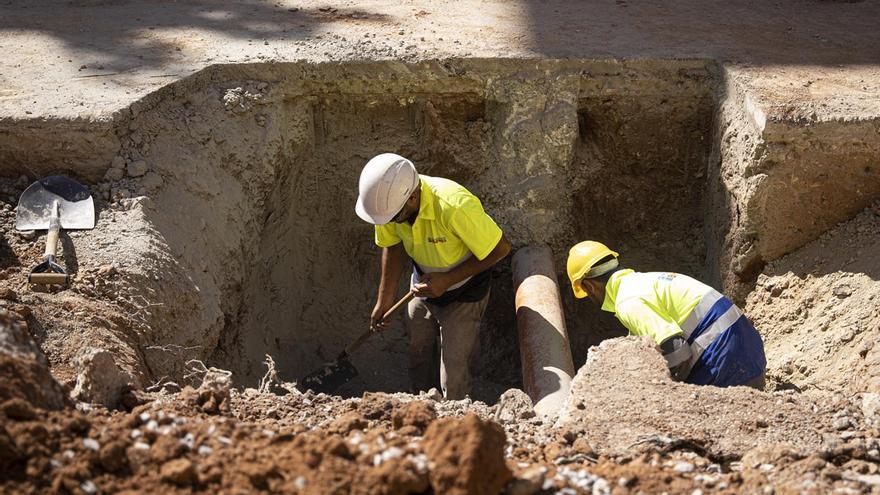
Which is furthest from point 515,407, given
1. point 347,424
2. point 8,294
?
point 8,294

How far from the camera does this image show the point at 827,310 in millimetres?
5383

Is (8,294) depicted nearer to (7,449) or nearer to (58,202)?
(58,202)

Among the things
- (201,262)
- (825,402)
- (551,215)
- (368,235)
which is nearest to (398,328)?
(368,235)

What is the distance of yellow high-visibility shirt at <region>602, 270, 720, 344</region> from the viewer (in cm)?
487

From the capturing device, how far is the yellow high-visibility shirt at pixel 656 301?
4867mm

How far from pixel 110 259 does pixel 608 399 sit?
2948 mm

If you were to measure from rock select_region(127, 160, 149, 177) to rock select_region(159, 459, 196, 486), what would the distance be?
9.66 feet

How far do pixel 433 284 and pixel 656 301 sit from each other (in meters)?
1.38

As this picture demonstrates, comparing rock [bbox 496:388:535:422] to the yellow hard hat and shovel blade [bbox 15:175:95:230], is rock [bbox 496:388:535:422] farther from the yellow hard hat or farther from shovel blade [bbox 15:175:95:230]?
shovel blade [bbox 15:175:95:230]

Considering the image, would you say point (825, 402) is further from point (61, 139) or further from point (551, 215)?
point (61, 139)

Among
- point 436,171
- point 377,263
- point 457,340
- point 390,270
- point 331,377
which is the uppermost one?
point 436,171

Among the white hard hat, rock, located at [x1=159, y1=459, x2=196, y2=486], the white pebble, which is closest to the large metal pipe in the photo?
the white hard hat

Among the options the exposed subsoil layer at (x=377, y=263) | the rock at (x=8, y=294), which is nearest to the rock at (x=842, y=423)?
the exposed subsoil layer at (x=377, y=263)

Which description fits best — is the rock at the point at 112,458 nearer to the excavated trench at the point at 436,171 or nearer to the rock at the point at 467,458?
the rock at the point at 467,458
